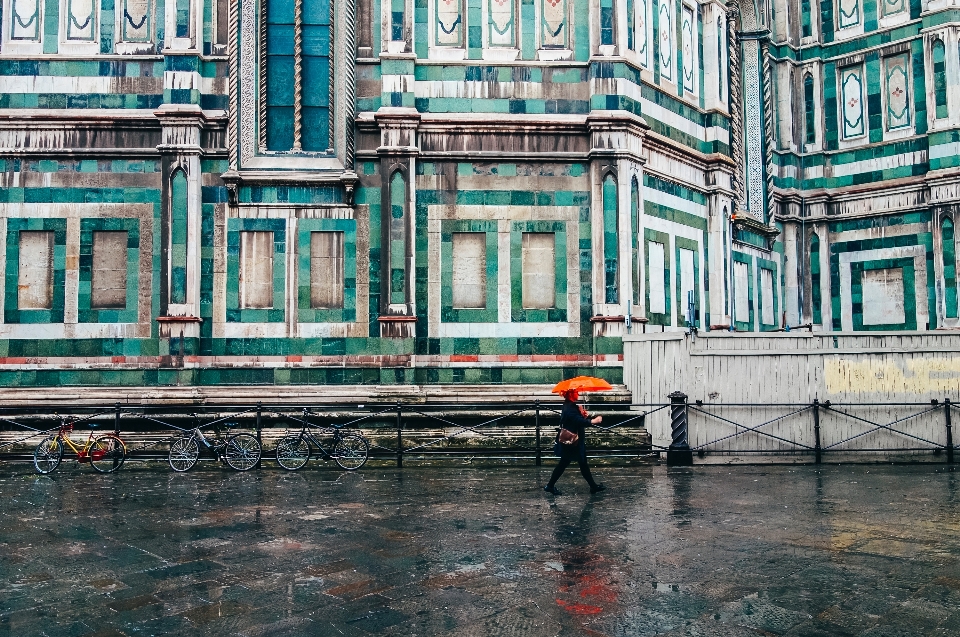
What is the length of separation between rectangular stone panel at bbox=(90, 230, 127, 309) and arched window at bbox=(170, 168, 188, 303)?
1.22 m

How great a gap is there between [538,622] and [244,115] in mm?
15901

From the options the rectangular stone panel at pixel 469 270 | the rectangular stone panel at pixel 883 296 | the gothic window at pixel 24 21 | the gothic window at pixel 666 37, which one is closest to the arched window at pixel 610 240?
the rectangular stone panel at pixel 469 270

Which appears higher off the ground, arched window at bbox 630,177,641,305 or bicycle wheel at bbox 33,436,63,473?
arched window at bbox 630,177,641,305

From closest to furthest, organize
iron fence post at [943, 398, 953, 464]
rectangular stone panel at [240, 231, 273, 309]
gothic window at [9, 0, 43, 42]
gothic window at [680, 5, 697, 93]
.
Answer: iron fence post at [943, 398, 953, 464] → rectangular stone panel at [240, 231, 273, 309] → gothic window at [9, 0, 43, 42] → gothic window at [680, 5, 697, 93]

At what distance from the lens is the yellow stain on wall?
17641mm

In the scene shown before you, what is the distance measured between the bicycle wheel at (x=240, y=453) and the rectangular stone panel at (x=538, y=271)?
6.90 meters

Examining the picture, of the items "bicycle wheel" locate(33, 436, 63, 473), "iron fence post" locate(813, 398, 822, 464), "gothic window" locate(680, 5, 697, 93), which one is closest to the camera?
"bicycle wheel" locate(33, 436, 63, 473)

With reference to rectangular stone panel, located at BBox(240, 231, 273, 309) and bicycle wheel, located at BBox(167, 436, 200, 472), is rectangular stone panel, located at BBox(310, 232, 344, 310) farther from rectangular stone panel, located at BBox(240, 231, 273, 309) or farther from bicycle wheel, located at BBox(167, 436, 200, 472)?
bicycle wheel, located at BBox(167, 436, 200, 472)

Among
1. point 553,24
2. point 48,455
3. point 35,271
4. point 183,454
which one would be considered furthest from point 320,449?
point 553,24

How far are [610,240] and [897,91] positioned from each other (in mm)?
13651

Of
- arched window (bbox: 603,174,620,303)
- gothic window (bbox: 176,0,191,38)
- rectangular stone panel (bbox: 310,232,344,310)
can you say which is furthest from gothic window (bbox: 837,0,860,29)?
gothic window (bbox: 176,0,191,38)

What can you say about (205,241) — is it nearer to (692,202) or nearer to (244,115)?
(244,115)

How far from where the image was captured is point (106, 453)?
16.8m

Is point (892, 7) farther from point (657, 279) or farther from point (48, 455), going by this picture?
point (48, 455)
